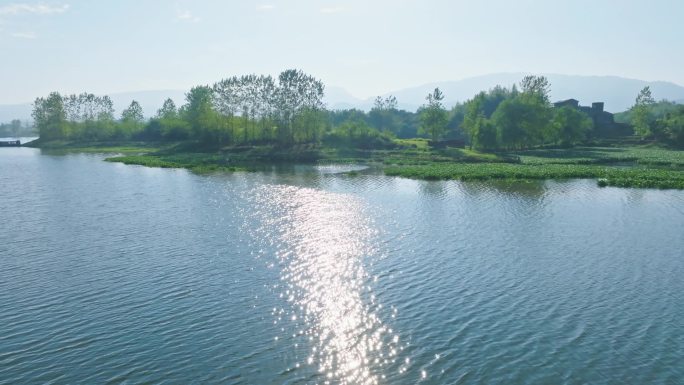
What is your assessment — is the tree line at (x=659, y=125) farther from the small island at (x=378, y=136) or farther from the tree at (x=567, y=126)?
the tree at (x=567, y=126)

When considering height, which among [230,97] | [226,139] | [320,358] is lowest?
[320,358]

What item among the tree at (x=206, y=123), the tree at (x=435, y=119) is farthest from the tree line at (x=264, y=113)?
the tree at (x=435, y=119)

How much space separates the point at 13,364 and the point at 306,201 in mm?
43847

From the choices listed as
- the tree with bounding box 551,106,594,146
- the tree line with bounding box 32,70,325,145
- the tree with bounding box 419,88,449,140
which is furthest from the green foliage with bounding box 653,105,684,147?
the tree line with bounding box 32,70,325,145

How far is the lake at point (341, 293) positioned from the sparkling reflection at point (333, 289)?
0.14 meters

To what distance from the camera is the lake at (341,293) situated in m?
21.7

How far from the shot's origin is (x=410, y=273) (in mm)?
33906

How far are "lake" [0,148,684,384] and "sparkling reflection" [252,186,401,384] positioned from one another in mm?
138

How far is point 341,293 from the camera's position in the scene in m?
30.4

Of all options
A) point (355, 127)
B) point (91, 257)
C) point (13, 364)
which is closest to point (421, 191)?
point (91, 257)

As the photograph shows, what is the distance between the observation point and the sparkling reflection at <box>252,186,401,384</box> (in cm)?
2214

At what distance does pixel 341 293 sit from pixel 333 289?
90 cm

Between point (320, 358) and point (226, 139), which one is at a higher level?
point (226, 139)

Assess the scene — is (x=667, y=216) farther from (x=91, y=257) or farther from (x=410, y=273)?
(x=91, y=257)
